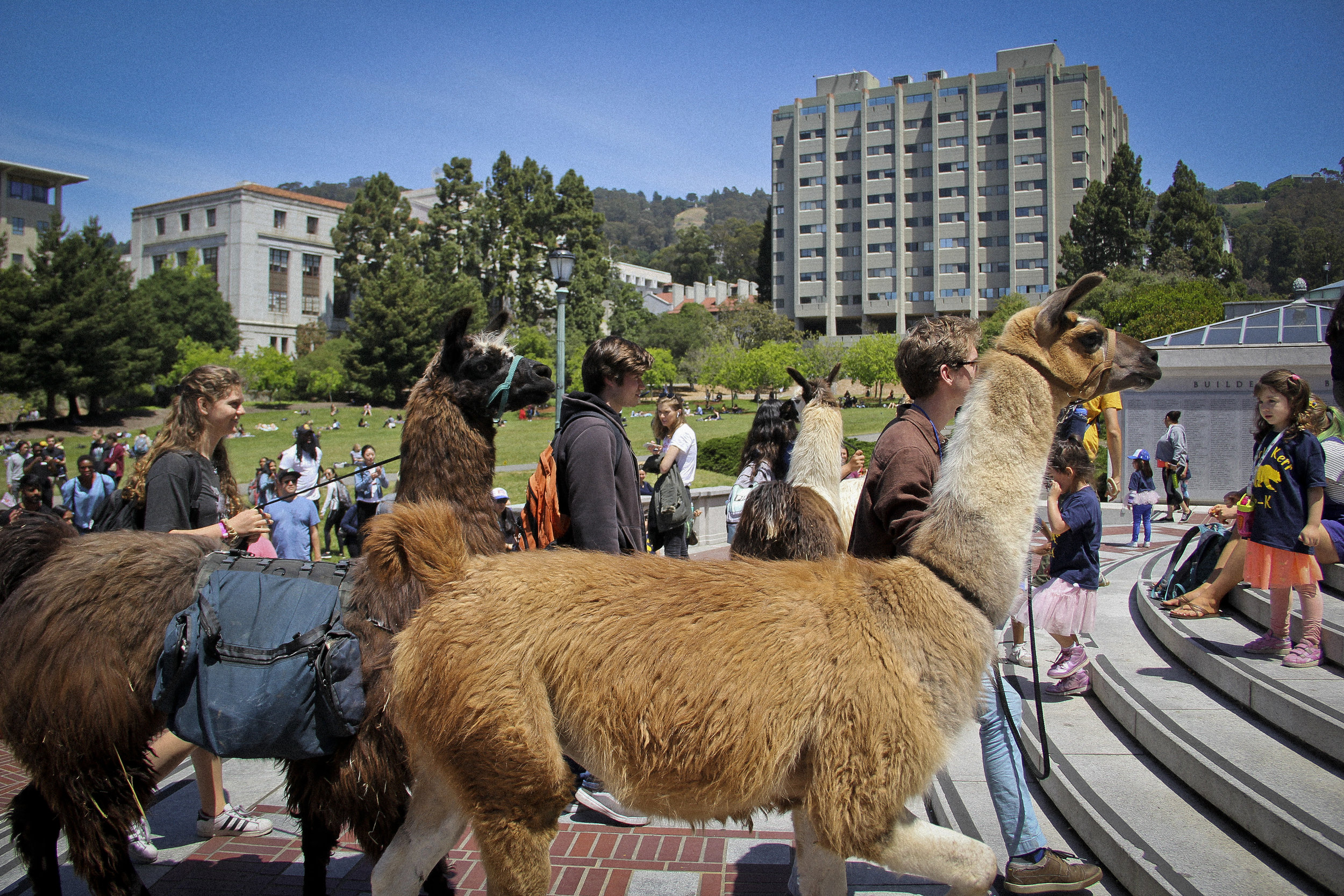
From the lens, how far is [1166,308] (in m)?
41.1

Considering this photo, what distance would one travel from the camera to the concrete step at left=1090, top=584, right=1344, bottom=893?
117 inches

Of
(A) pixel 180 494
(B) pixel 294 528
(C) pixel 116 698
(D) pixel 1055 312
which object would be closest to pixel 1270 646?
(D) pixel 1055 312

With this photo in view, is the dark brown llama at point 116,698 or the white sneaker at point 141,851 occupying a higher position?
the dark brown llama at point 116,698

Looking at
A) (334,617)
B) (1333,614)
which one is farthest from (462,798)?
(1333,614)

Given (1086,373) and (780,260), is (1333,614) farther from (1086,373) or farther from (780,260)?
(780,260)

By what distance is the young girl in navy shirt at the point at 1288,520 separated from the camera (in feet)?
14.9

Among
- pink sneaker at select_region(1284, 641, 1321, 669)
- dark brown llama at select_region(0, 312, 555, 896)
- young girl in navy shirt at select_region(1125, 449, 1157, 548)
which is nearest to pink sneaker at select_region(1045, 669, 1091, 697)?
pink sneaker at select_region(1284, 641, 1321, 669)

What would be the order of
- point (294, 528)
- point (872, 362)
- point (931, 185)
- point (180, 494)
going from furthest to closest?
point (931, 185) < point (872, 362) < point (294, 528) < point (180, 494)

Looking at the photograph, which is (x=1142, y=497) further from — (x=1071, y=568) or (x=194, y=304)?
(x=194, y=304)

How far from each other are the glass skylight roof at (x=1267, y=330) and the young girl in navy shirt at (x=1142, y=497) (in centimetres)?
505

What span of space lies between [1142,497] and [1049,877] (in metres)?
9.31

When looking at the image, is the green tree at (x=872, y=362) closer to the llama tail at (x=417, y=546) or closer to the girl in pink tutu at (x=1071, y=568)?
the girl in pink tutu at (x=1071, y=568)

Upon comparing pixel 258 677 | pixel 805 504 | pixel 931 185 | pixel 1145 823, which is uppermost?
pixel 931 185

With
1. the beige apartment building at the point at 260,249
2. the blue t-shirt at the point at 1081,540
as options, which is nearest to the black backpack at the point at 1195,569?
the blue t-shirt at the point at 1081,540
